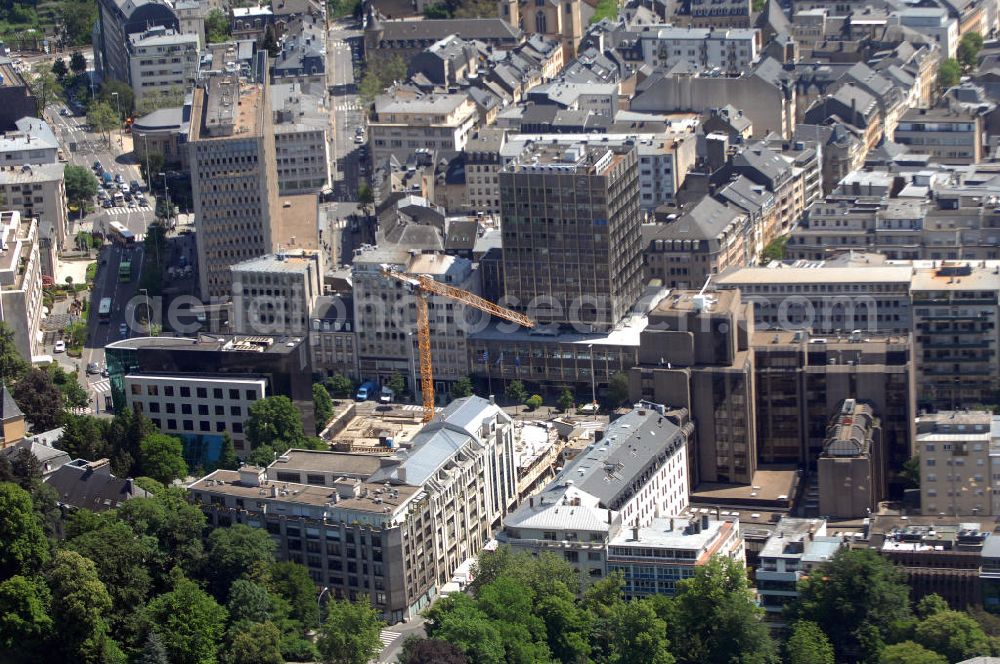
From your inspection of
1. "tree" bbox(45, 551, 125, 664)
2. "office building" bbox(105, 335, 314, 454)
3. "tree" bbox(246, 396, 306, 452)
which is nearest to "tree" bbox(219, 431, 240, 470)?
"office building" bbox(105, 335, 314, 454)

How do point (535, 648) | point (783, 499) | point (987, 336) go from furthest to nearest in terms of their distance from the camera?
point (987, 336) < point (783, 499) < point (535, 648)

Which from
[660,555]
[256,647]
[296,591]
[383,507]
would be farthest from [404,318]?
[256,647]

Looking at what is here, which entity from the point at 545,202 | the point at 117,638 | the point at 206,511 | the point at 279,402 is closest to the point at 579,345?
the point at 545,202

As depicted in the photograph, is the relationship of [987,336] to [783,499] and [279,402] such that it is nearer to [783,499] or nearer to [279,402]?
[783,499]

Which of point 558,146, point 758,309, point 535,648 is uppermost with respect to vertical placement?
point 558,146

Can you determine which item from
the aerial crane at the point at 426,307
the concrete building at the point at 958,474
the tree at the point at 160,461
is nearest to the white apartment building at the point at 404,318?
the aerial crane at the point at 426,307

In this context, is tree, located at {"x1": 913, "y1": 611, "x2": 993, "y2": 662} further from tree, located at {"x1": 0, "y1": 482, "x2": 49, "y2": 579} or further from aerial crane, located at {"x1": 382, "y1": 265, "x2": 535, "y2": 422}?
aerial crane, located at {"x1": 382, "y1": 265, "x2": 535, "y2": 422}

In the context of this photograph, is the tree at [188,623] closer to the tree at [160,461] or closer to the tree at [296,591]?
the tree at [296,591]
